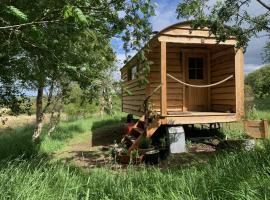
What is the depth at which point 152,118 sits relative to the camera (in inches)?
402

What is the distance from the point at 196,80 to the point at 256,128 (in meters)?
2.98

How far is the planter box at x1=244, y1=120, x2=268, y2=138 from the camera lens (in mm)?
10055

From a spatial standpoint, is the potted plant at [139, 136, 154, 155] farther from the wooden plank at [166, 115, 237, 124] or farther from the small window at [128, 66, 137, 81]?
the small window at [128, 66, 137, 81]

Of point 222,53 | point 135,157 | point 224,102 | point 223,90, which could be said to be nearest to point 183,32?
point 222,53

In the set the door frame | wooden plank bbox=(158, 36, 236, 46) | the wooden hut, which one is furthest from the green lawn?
the door frame

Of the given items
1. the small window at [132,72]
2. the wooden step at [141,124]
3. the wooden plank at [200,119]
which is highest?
the small window at [132,72]

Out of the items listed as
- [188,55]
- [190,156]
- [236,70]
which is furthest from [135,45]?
[188,55]

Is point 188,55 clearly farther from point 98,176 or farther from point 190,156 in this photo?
point 98,176

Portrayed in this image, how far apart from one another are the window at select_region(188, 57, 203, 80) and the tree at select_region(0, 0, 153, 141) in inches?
236

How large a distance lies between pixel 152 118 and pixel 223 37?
12.3 feet

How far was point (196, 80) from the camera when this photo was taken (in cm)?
1246

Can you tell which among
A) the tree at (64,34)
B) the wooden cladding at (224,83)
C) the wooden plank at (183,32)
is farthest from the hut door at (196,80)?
the tree at (64,34)

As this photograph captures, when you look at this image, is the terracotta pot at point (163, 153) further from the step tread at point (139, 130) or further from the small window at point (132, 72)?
the small window at point (132, 72)

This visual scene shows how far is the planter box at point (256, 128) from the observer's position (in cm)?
1005
